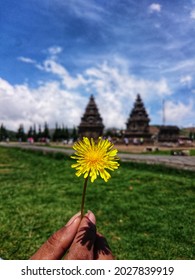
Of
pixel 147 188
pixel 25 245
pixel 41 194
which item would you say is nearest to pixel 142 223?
pixel 25 245

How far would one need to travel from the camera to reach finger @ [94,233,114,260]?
49.3 inches

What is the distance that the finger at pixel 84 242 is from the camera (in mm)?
1218

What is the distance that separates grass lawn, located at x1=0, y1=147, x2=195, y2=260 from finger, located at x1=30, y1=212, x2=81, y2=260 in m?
3.66

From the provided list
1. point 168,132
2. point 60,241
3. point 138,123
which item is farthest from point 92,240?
point 168,132

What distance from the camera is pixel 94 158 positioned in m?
1.00

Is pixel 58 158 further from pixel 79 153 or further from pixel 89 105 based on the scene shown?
pixel 89 105

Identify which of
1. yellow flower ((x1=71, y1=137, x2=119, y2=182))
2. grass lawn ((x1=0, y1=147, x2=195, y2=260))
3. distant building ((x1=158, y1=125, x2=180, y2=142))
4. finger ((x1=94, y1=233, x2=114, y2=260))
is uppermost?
distant building ((x1=158, y1=125, x2=180, y2=142))

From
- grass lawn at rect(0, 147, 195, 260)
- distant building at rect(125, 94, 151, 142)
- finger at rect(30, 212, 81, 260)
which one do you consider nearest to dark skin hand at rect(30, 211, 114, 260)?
finger at rect(30, 212, 81, 260)

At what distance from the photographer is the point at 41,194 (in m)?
8.94

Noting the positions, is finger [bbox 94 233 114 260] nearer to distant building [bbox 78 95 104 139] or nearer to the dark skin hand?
the dark skin hand
